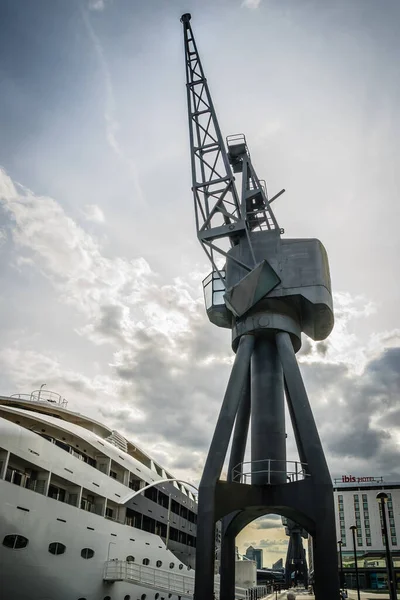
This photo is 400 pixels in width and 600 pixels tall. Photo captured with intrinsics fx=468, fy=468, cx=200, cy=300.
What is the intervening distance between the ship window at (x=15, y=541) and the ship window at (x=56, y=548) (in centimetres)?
170

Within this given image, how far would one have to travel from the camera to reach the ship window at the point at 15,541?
776 inches

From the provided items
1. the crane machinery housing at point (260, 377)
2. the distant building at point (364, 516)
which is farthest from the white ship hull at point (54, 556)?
the distant building at point (364, 516)

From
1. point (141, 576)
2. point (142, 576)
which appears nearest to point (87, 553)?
point (141, 576)

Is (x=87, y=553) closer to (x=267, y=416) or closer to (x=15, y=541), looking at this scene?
(x=15, y=541)

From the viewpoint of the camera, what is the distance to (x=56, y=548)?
22.2 meters

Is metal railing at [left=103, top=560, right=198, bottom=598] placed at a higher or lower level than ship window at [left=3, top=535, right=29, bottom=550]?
lower

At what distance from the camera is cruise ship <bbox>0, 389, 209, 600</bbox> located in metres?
20.6

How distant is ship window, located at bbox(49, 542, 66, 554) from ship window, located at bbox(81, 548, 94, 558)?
1.89 metres

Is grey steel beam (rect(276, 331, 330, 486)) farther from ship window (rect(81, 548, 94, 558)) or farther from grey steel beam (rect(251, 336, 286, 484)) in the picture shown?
ship window (rect(81, 548, 94, 558))

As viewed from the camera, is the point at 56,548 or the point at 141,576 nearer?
the point at 56,548

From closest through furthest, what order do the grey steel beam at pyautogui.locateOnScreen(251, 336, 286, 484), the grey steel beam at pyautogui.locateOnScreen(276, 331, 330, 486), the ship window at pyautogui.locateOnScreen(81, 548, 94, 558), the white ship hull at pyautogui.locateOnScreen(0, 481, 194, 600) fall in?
the grey steel beam at pyautogui.locateOnScreen(276, 331, 330, 486) → the white ship hull at pyautogui.locateOnScreen(0, 481, 194, 600) → the grey steel beam at pyautogui.locateOnScreen(251, 336, 286, 484) → the ship window at pyautogui.locateOnScreen(81, 548, 94, 558)

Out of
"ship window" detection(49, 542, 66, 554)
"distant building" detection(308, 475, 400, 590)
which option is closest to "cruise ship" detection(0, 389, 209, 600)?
"ship window" detection(49, 542, 66, 554)

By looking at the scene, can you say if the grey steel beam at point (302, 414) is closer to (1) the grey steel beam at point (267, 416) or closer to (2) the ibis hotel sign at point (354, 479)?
(1) the grey steel beam at point (267, 416)

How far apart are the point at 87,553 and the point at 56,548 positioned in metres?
3.04
